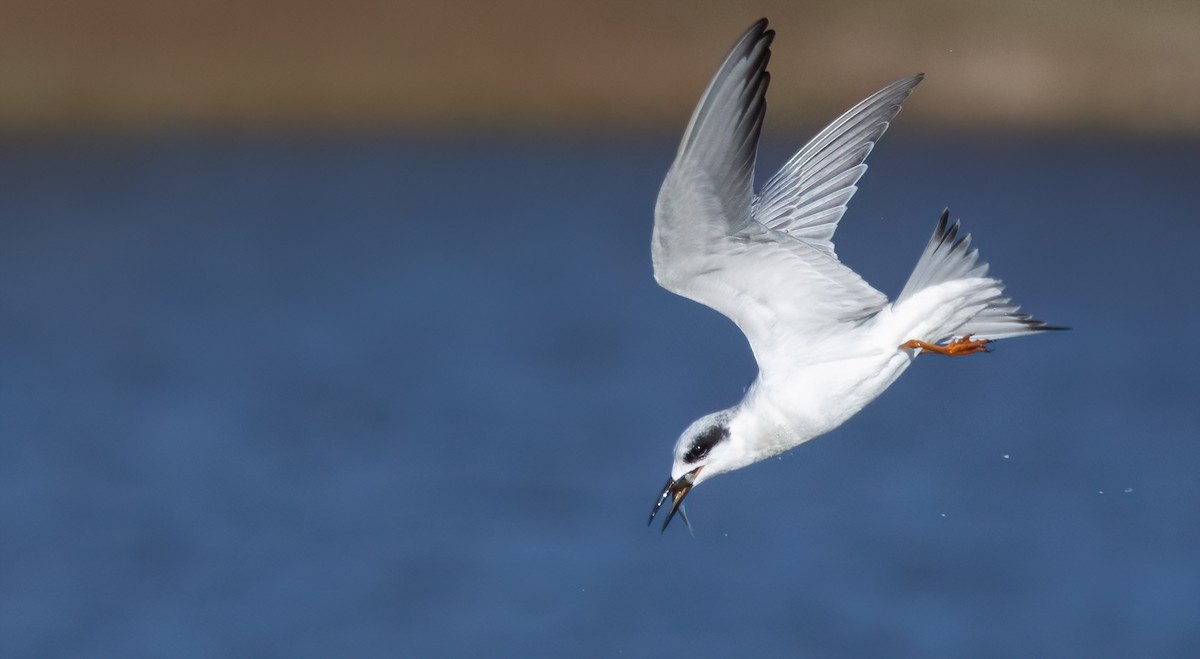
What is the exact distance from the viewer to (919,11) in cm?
880

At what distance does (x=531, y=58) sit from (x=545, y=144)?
1563 millimetres

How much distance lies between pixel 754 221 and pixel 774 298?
7.2 inches

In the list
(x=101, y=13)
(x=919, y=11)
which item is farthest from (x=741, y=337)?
(x=101, y=13)

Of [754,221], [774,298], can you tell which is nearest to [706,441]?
[774,298]

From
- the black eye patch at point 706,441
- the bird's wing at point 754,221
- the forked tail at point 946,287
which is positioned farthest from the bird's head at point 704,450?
the forked tail at point 946,287

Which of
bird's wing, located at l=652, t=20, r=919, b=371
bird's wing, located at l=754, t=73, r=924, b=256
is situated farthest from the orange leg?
bird's wing, located at l=754, t=73, r=924, b=256

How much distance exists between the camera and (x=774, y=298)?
3.05 m

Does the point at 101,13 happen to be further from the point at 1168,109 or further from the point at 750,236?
the point at 750,236

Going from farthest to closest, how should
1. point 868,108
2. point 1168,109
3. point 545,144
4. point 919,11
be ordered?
point 545,144 < point 1168,109 < point 919,11 < point 868,108

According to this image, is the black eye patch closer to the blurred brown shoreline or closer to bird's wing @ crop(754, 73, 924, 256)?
bird's wing @ crop(754, 73, 924, 256)

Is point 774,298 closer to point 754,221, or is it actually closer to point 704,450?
point 754,221

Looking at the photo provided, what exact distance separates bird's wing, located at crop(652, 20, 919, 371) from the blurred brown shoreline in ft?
18.5

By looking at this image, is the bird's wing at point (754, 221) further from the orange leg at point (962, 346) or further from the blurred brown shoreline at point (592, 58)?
the blurred brown shoreline at point (592, 58)

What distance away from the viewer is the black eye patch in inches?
120
